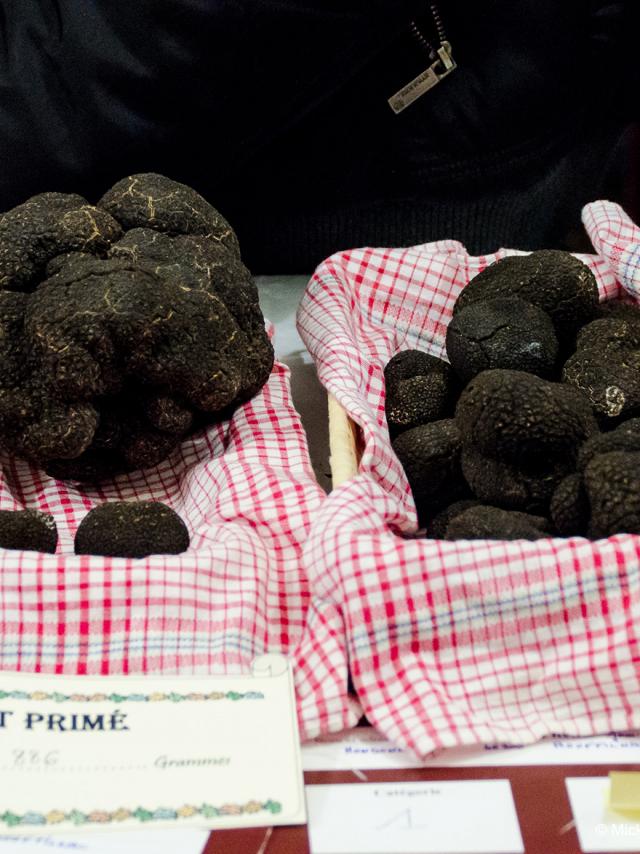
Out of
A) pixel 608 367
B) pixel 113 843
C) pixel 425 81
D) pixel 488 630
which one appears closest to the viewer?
pixel 113 843

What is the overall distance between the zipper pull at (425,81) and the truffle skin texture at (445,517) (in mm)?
710

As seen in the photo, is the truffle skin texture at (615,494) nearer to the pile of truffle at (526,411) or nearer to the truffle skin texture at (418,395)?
the pile of truffle at (526,411)

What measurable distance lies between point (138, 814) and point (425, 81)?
1.10m

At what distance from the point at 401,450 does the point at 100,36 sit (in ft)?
2.12

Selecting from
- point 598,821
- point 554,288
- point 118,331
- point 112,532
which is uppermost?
point 118,331

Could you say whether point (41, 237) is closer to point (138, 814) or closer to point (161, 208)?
point (161, 208)

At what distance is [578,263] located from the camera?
44.6 inches

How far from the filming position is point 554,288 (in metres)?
1.10

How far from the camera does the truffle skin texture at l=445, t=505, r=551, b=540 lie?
2.79 ft

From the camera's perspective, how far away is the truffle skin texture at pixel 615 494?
805 mm

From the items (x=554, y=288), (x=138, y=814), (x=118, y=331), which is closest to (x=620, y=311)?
(x=554, y=288)

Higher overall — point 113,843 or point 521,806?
point 113,843

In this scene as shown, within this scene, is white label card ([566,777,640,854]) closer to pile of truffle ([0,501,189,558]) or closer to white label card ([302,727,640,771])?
white label card ([302,727,640,771])

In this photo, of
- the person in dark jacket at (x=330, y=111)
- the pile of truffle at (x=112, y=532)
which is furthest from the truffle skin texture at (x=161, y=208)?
the pile of truffle at (x=112, y=532)
